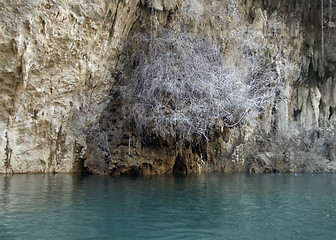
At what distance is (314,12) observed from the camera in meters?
21.6

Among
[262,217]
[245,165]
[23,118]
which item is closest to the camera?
[262,217]

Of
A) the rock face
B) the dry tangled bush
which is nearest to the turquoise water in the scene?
the dry tangled bush

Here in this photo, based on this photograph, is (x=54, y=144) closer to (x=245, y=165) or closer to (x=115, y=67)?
(x=115, y=67)

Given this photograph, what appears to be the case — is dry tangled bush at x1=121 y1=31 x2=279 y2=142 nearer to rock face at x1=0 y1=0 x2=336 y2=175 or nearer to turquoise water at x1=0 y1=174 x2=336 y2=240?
rock face at x1=0 y1=0 x2=336 y2=175

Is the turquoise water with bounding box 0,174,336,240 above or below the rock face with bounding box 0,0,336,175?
below

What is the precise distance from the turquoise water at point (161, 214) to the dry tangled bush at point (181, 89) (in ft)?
14.7

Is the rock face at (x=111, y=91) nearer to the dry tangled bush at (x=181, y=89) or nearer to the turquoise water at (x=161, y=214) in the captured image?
the dry tangled bush at (x=181, y=89)

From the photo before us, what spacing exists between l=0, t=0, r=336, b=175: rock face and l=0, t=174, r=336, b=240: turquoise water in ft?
15.9

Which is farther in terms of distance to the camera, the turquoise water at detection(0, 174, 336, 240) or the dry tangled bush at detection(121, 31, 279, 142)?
the dry tangled bush at detection(121, 31, 279, 142)

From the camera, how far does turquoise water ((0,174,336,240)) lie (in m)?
4.88

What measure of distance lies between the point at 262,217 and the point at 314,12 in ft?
61.7

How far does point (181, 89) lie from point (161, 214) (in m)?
7.92

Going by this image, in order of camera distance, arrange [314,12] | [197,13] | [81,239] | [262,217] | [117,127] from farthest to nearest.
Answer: [314,12] → [197,13] → [117,127] → [262,217] → [81,239]

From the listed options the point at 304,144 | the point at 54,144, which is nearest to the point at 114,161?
the point at 54,144
